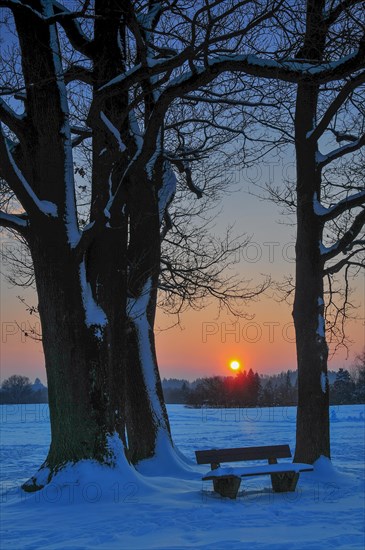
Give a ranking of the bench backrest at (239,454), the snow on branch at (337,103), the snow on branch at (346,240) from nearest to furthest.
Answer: the snow on branch at (337,103)
the bench backrest at (239,454)
the snow on branch at (346,240)

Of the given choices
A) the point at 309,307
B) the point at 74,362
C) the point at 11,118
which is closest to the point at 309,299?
the point at 309,307

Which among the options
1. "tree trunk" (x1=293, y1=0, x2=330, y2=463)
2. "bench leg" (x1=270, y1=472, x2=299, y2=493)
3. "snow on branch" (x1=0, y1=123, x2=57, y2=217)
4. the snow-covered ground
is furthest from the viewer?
"tree trunk" (x1=293, y1=0, x2=330, y2=463)

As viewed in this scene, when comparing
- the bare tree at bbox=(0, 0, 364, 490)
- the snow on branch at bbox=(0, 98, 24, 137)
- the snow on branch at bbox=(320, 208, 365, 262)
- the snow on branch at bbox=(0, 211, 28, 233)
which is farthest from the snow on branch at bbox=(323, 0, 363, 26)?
the snow on branch at bbox=(0, 211, 28, 233)

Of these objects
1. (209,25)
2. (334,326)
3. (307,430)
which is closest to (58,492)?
(307,430)

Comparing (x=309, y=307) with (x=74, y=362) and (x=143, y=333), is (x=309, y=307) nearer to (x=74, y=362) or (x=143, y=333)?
(x=143, y=333)

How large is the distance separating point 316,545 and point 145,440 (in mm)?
6631

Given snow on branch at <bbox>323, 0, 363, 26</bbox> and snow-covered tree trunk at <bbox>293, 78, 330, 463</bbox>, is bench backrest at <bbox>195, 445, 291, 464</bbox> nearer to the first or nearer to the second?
snow-covered tree trunk at <bbox>293, 78, 330, 463</bbox>

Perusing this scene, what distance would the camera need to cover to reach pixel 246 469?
388 inches

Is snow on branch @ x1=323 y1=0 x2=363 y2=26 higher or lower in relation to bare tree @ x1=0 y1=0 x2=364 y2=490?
higher

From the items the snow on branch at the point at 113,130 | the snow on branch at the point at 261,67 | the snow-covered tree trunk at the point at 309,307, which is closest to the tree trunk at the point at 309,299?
the snow-covered tree trunk at the point at 309,307

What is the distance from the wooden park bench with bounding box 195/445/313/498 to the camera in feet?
31.6

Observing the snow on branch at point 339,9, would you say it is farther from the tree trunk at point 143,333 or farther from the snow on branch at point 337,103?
the tree trunk at point 143,333

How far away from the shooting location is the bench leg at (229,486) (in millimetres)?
9576

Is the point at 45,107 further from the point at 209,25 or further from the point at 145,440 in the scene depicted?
the point at 145,440
